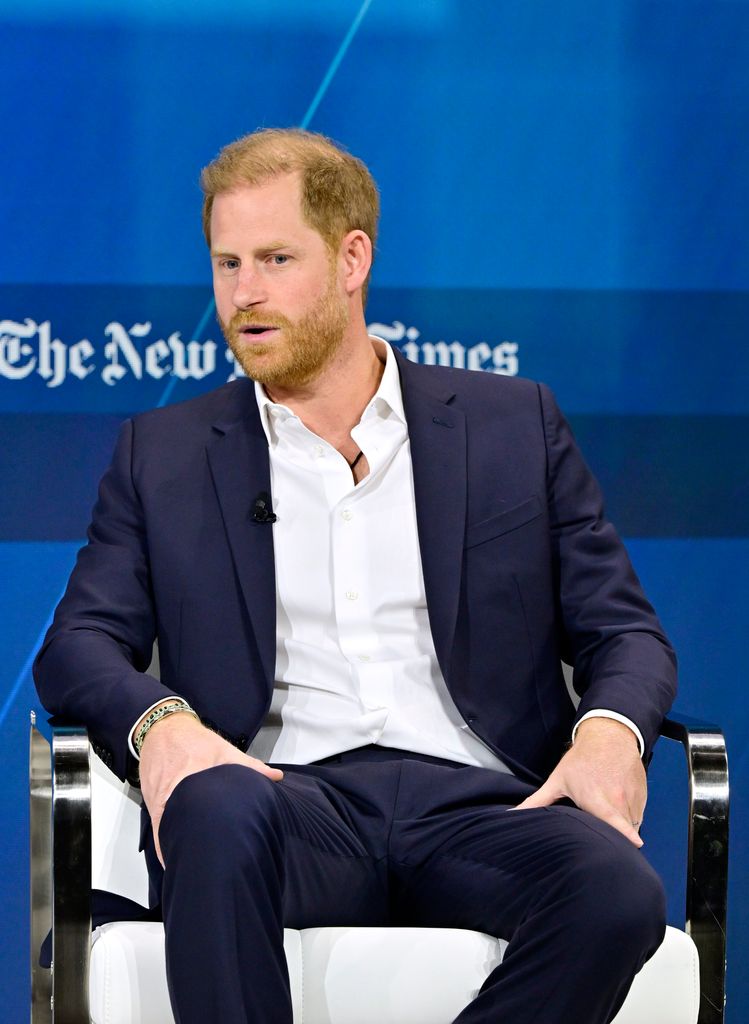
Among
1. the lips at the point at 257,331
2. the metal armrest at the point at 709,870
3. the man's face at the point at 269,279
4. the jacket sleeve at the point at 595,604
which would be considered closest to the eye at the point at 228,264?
the man's face at the point at 269,279

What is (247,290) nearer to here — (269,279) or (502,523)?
(269,279)

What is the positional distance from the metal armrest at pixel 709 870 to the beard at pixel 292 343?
952 mm

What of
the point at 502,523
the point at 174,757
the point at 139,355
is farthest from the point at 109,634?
the point at 139,355

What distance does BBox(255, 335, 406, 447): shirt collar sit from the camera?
260 centimetres

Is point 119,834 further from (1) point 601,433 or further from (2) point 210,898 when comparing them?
(1) point 601,433

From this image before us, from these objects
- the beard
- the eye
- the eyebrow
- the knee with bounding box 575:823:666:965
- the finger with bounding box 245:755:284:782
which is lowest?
the knee with bounding box 575:823:666:965

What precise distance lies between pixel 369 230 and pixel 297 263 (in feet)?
0.75

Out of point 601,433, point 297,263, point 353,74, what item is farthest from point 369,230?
point 601,433

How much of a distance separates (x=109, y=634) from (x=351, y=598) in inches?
16.1

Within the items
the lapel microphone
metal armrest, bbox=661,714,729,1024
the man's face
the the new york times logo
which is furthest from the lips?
metal armrest, bbox=661,714,729,1024

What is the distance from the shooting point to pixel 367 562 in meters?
2.51

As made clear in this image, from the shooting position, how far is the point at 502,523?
8.32 ft

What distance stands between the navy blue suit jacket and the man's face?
5.2 inches

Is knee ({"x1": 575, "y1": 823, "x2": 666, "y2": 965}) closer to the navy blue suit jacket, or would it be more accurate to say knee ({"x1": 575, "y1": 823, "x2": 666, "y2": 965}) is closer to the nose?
the navy blue suit jacket
